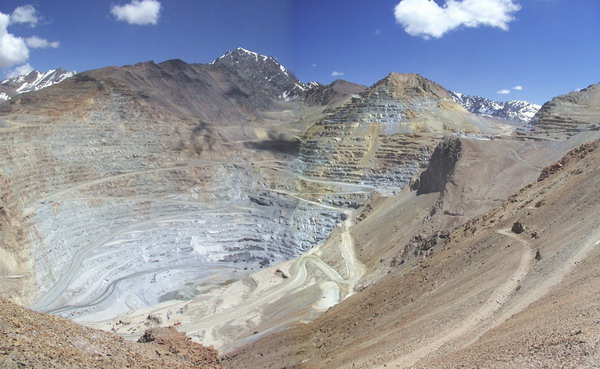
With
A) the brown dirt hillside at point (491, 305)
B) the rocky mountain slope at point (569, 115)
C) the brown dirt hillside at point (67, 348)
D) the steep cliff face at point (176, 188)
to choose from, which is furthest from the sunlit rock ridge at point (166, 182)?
the brown dirt hillside at point (67, 348)

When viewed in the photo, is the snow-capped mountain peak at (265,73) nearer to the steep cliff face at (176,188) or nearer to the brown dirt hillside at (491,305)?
the steep cliff face at (176,188)

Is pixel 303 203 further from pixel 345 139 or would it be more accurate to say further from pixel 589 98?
pixel 589 98

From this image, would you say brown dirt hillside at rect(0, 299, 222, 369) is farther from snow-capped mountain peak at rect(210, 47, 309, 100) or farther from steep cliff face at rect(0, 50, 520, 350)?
snow-capped mountain peak at rect(210, 47, 309, 100)

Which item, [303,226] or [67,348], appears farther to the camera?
[303,226]

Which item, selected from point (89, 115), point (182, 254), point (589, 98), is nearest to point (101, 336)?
point (182, 254)

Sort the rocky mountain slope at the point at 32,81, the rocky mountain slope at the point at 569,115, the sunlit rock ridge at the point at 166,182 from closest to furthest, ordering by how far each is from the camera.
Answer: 1. the sunlit rock ridge at the point at 166,182
2. the rocky mountain slope at the point at 569,115
3. the rocky mountain slope at the point at 32,81

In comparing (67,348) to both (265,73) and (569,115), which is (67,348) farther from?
(265,73)

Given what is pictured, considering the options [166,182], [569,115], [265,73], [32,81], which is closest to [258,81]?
[265,73]
